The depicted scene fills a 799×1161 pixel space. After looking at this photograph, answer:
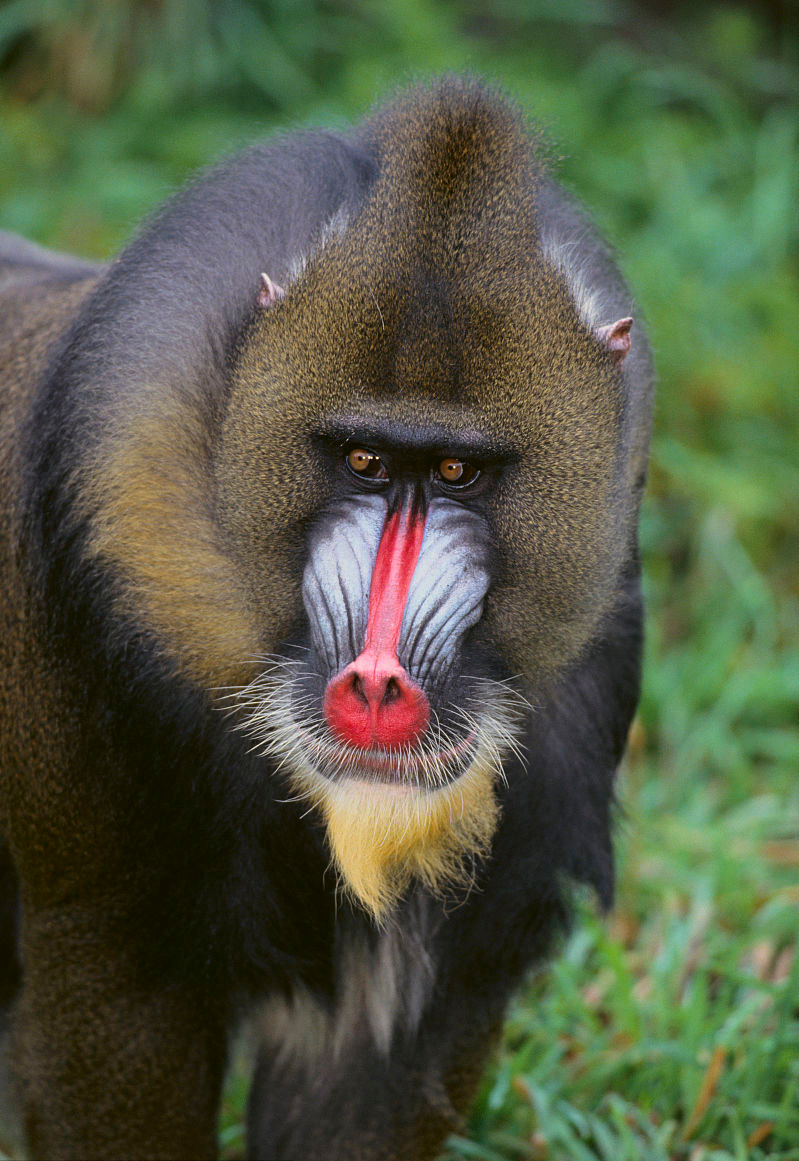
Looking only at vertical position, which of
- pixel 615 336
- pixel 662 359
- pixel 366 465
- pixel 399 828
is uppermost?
pixel 662 359

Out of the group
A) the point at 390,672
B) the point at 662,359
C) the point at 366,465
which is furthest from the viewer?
the point at 662,359

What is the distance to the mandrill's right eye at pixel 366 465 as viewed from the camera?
255 cm

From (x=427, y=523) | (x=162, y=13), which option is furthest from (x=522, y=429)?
(x=162, y=13)

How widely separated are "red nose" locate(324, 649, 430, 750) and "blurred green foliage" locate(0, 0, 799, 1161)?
45.3 inches

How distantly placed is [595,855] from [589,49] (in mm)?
5896

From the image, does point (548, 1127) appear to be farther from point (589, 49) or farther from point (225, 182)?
point (589, 49)

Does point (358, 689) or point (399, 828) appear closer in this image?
point (358, 689)

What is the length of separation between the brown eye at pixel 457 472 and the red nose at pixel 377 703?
34cm

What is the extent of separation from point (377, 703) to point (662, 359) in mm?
4190

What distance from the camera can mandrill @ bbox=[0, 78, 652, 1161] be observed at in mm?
2527

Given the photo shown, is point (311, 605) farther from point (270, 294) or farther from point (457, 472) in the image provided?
point (270, 294)

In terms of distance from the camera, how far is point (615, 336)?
8.71ft

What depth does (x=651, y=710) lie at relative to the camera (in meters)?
5.27

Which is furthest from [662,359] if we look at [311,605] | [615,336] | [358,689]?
[358,689]
